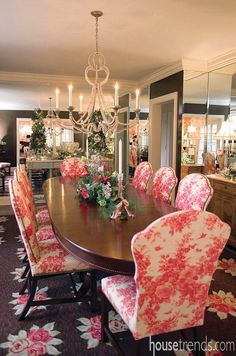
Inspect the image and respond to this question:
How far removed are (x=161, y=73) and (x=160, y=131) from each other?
3.92ft

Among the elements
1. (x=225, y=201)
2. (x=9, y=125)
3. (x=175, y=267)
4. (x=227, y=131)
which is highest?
(x=9, y=125)

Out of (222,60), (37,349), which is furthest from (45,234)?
(222,60)

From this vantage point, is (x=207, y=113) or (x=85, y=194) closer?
(x=85, y=194)

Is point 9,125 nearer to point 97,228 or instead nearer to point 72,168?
point 72,168

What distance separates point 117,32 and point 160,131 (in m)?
2.93

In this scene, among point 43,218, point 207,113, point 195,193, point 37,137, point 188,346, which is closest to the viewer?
point 188,346

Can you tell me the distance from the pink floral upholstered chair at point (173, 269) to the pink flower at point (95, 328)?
58 centimetres

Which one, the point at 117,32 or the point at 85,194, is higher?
the point at 117,32

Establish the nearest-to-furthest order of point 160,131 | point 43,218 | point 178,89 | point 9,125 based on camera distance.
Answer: point 43,218 → point 178,89 → point 160,131 → point 9,125

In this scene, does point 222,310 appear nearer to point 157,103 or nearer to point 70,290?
point 70,290

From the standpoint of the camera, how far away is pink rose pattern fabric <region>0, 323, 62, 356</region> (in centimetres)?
197

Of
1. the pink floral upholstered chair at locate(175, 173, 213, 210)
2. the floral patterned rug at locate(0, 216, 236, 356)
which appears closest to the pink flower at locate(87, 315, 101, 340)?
the floral patterned rug at locate(0, 216, 236, 356)

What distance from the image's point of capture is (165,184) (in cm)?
326

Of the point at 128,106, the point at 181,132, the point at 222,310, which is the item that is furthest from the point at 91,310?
the point at 128,106
